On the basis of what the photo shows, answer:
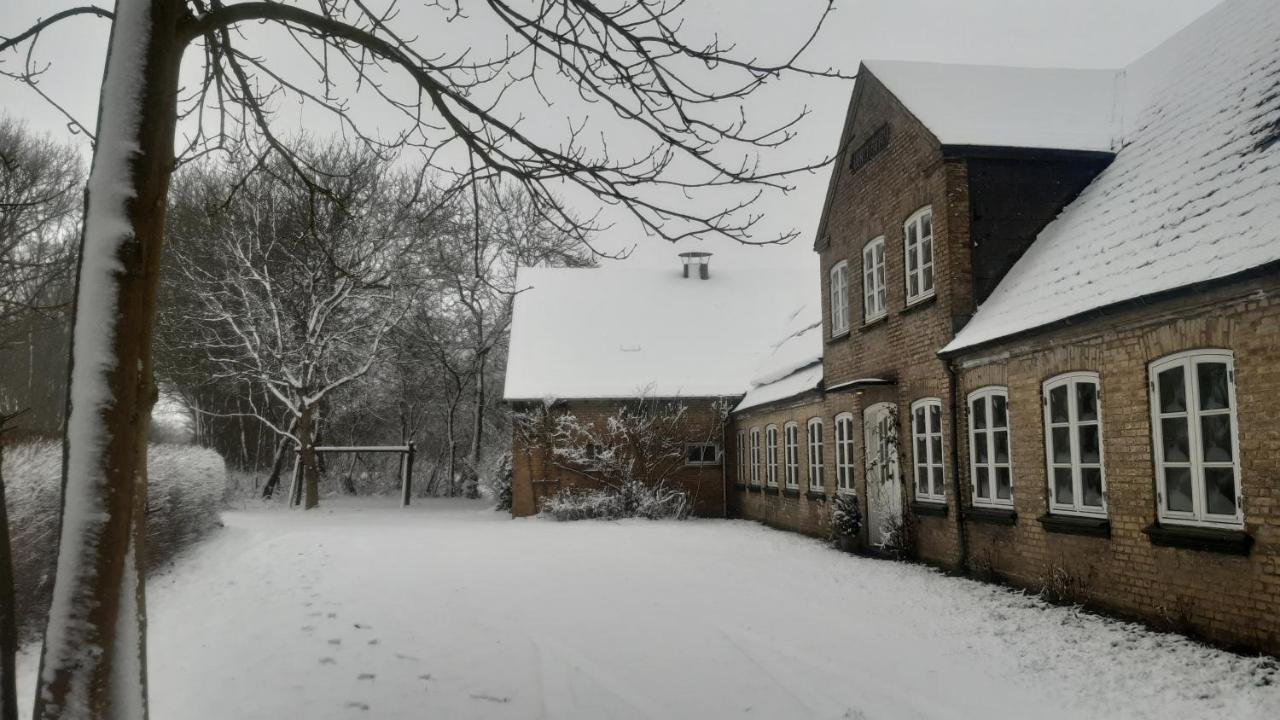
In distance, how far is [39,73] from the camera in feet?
19.7

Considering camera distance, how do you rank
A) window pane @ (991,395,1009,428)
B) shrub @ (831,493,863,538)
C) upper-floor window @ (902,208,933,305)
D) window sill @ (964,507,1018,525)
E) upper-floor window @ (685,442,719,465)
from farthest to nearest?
upper-floor window @ (685,442,719,465), shrub @ (831,493,863,538), upper-floor window @ (902,208,933,305), window pane @ (991,395,1009,428), window sill @ (964,507,1018,525)

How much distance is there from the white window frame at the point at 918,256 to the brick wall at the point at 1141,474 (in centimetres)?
187

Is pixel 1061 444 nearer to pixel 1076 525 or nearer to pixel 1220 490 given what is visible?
pixel 1076 525

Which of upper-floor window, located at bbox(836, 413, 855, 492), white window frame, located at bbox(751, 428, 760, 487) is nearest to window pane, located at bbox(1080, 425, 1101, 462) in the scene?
upper-floor window, located at bbox(836, 413, 855, 492)

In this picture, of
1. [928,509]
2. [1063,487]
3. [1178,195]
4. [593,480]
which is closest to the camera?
[1178,195]

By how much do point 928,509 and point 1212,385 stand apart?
5.52 m

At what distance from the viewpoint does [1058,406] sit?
33.3 ft

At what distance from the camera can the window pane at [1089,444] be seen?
31.4ft

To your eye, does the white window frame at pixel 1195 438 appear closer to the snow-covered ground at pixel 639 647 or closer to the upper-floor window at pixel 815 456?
the snow-covered ground at pixel 639 647

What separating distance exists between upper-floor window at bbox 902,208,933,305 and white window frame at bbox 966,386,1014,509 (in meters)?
1.94

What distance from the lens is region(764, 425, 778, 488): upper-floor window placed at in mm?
20906

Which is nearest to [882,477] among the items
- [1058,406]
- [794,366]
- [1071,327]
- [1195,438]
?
[1058,406]

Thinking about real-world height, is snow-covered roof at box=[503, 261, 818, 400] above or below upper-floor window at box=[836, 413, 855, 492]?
above

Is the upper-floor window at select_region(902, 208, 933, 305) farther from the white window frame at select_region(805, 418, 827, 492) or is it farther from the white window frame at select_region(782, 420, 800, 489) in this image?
the white window frame at select_region(782, 420, 800, 489)
